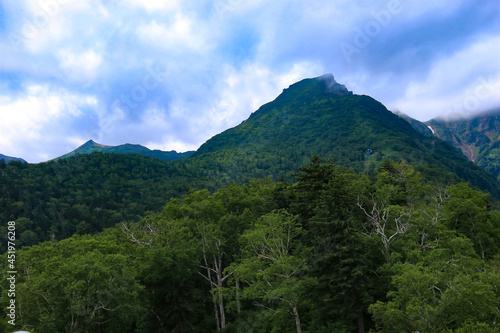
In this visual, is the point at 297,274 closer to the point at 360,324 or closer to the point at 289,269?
the point at 289,269

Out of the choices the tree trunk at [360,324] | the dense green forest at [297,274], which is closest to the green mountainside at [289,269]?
the tree trunk at [360,324]

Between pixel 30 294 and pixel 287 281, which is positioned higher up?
pixel 30 294

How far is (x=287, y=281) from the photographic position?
21422mm

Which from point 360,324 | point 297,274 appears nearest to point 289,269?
point 297,274

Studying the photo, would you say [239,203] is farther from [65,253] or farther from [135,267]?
[65,253]

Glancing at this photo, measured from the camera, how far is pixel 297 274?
25.7 metres

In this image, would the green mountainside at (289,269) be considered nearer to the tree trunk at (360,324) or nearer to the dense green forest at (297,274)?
the tree trunk at (360,324)

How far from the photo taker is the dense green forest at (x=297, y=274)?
16.4 metres

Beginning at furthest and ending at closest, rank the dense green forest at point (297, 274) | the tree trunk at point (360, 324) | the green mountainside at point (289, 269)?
1. the tree trunk at point (360, 324)
2. the green mountainside at point (289, 269)
3. the dense green forest at point (297, 274)

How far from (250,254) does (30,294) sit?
17.8 m

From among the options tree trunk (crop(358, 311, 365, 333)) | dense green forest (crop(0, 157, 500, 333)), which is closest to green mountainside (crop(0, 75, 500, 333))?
tree trunk (crop(358, 311, 365, 333))

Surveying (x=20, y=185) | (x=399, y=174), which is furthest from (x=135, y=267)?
(x=20, y=185)

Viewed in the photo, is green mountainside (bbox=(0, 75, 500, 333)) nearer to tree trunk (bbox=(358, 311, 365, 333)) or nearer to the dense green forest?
tree trunk (bbox=(358, 311, 365, 333))

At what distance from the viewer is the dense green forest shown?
53.7ft
